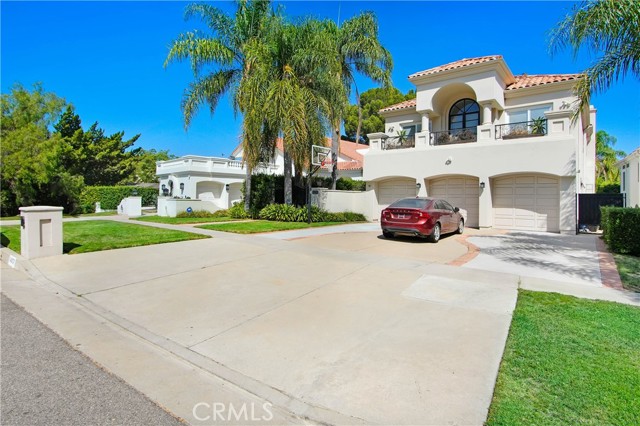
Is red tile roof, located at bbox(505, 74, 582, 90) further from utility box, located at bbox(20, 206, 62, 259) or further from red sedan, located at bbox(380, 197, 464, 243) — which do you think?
utility box, located at bbox(20, 206, 62, 259)

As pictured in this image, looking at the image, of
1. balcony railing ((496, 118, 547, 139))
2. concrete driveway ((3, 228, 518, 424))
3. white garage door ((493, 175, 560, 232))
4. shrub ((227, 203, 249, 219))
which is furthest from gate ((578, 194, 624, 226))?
shrub ((227, 203, 249, 219))

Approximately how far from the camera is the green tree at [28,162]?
76.5 ft

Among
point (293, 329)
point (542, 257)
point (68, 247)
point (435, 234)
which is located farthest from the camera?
point (435, 234)

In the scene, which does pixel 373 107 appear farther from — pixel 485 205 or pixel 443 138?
pixel 485 205

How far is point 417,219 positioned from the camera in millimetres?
12016

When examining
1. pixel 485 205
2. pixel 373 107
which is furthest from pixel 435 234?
pixel 373 107

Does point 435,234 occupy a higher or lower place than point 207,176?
lower

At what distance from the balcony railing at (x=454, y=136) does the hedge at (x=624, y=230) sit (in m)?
8.15

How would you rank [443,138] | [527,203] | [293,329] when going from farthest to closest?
[443,138] < [527,203] < [293,329]

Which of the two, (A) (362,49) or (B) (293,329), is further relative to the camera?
(A) (362,49)

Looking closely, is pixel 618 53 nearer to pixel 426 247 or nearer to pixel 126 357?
pixel 426 247

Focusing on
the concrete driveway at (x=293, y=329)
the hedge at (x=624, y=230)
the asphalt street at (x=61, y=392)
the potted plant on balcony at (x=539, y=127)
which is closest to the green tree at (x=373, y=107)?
the potted plant on balcony at (x=539, y=127)

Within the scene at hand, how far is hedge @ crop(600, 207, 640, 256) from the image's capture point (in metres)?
10.2

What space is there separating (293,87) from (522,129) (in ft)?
36.5
